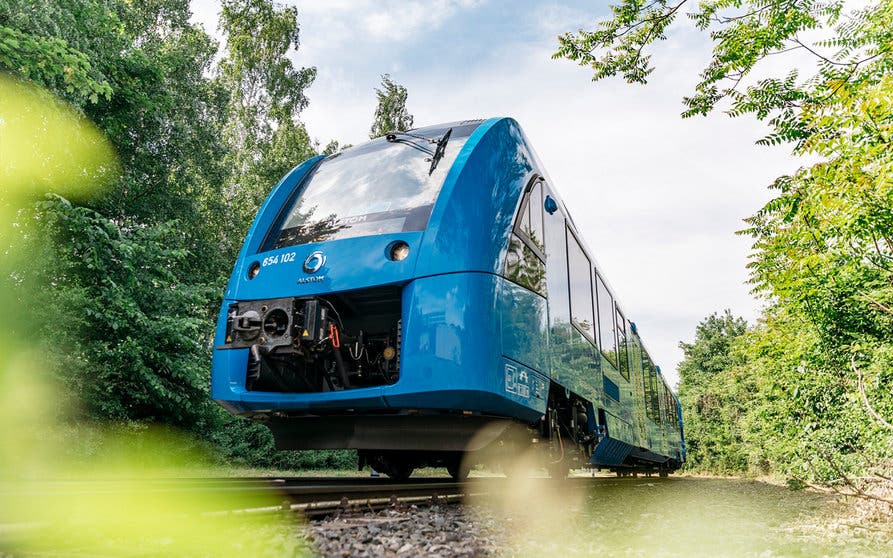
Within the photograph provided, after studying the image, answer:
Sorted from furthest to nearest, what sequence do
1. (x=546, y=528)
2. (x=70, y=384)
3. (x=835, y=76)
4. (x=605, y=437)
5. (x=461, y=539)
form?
1. (x=70, y=384)
2. (x=605, y=437)
3. (x=835, y=76)
4. (x=546, y=528)
5. (x=461, y=539)

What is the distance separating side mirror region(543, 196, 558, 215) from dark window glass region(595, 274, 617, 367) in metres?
2.57

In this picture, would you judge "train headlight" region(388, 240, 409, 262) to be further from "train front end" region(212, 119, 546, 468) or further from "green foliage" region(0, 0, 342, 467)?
"green foliage" region(0, 0, 342, 467)

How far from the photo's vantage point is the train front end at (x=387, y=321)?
176 inches

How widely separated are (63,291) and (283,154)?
43.9 feet

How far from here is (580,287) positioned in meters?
7.76

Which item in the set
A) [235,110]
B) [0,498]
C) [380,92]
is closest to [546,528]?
[0,498]

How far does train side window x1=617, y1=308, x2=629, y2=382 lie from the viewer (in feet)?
33.5

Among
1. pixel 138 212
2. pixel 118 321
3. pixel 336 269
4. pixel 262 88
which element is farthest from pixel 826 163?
pixel 262 88

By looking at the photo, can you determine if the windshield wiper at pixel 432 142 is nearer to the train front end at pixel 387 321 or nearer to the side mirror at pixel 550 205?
the train front end at pixel 387 321

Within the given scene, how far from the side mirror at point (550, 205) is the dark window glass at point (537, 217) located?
0.52 feet

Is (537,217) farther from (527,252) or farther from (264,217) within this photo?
(264,217)

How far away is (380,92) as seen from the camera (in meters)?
28.5

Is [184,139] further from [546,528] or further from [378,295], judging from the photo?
[546,528]

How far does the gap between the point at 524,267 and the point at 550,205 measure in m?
1.40
